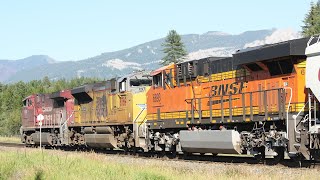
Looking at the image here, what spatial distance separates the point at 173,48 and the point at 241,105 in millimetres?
60608

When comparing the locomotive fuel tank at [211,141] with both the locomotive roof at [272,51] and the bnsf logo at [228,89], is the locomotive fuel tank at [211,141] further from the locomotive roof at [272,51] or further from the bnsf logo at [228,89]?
the locomotive roof at [272,51]

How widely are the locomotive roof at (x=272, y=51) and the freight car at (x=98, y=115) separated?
23.0 feet

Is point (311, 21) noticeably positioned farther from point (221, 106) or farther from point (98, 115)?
point (221, 106)

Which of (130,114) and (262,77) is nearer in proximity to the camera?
(262,77)

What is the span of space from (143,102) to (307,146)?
9.88 m

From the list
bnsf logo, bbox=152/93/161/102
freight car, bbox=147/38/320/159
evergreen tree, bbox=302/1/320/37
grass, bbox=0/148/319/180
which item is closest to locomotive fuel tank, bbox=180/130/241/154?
freight car, bbox=147/38/320/159

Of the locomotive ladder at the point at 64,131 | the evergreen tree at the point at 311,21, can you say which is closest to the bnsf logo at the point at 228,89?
the locomotive ladder at the point at 64,131

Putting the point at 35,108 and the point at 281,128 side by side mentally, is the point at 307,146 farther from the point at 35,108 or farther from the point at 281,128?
the point at 35,108

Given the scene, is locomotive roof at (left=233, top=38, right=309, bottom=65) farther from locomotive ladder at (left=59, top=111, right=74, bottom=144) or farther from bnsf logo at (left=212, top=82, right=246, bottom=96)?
locomotive ladder at (left=59, top=111, right=74, bottom=144)

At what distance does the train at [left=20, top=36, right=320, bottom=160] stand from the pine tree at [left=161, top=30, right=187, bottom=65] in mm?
49722

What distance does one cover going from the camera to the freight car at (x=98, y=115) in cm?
2200

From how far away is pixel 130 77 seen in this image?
22.8 metres

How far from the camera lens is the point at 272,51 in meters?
14.3

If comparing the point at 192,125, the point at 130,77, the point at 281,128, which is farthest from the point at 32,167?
the point at 130,77
